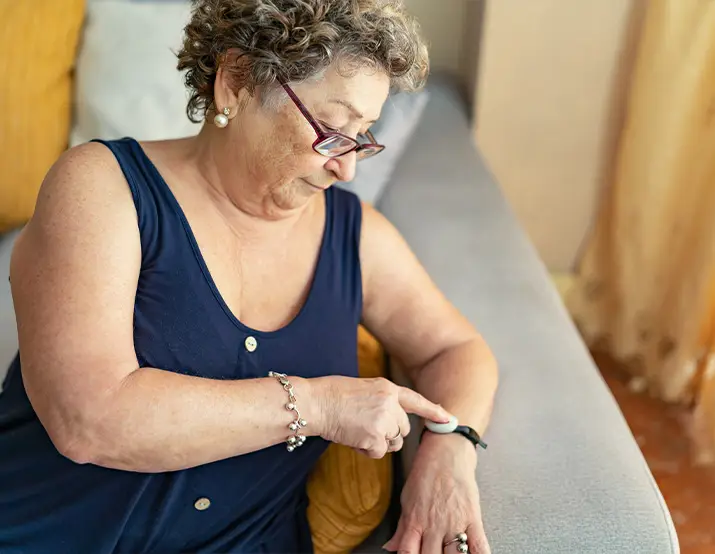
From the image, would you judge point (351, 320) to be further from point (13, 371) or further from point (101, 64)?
point (101, 64)

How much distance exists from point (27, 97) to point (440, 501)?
1306mm

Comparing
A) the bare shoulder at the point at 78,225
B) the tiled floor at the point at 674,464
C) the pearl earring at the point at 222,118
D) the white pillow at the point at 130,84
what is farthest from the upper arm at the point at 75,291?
the tiled floor at the point at 674,464

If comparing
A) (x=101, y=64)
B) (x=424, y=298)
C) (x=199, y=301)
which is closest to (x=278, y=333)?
(x=199, y=301)

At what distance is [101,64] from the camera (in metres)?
1.76

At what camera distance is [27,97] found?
1.72 meters

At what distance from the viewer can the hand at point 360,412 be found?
39.3 inches

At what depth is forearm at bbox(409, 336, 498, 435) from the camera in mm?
1164

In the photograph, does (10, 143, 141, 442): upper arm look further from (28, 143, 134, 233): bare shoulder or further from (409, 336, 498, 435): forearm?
(409, 336, 498, 435): forearm

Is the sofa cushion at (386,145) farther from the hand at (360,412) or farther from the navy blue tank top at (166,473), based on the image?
the hand at (360,412)

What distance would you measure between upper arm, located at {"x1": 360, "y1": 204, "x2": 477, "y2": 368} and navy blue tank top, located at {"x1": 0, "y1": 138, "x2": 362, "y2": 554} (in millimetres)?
154

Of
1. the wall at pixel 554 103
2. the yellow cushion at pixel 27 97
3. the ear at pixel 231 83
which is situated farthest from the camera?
the wall at pixel 554 103

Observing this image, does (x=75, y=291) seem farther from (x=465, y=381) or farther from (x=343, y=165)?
(x=465, y=381)

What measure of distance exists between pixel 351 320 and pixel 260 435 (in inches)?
11.6

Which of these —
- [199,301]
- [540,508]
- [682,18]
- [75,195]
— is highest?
[682,18]
